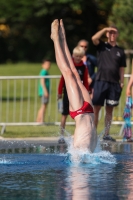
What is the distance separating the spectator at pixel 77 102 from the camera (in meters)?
9.52

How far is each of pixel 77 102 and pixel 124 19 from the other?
885 inches

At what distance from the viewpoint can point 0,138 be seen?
44.2ft

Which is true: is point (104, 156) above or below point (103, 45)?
below

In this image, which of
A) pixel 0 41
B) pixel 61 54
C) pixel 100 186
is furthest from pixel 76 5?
pixel 100 186

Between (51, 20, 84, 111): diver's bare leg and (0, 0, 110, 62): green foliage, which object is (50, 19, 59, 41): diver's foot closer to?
(51, 20, 84, 111): diver's bare leg

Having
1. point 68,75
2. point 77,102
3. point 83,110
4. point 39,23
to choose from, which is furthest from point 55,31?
point 39,23

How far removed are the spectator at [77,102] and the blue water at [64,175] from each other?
7.5 inches

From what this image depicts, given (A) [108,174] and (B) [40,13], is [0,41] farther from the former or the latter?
(A) [108,174]

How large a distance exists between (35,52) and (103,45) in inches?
1540

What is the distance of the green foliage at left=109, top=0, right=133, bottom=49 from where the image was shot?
1215 inches

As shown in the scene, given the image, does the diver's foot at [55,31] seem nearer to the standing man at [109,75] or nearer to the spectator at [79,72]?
the spectator at [79,72]

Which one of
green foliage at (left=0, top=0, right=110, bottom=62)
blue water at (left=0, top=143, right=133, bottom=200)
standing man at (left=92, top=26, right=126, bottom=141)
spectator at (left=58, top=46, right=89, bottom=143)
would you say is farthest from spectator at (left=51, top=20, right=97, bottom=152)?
green foliage at (left=0, top=0, right=110, bottom=62)

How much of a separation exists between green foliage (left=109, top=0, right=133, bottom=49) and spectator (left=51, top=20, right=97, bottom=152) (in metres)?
20.4

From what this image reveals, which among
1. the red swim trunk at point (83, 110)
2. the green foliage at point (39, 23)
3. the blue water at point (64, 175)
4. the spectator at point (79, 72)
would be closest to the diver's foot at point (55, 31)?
the red swim trunk at point (83, 110)
